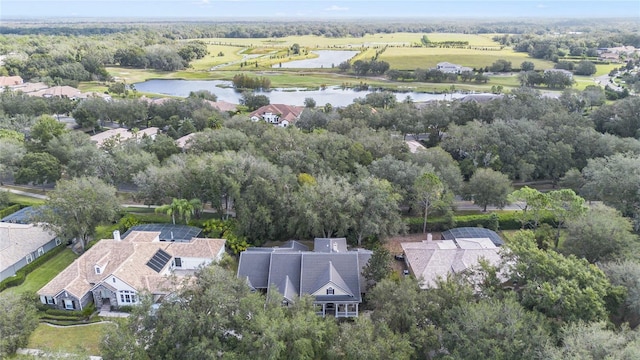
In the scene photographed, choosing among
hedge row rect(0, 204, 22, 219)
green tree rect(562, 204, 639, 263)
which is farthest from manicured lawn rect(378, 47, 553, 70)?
hedge row rect(0, 204, 22, 219)

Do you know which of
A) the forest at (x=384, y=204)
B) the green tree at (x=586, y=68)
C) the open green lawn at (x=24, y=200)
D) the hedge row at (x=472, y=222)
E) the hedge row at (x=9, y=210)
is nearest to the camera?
the forest at (x=384, y=204)

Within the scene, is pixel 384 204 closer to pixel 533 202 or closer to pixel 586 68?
pixel 533 202

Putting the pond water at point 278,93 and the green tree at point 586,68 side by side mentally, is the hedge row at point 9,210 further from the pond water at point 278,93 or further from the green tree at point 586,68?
the green tree at point 586,68

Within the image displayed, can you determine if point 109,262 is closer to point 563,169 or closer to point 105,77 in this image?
point 563,169

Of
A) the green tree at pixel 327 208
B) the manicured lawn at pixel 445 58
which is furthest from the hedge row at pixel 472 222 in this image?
the manicured lawn at pixel 445 58

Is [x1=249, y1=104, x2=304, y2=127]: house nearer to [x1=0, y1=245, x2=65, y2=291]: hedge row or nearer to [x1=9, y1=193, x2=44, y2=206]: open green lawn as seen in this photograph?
[x1=9, y1=193, x2=44, y2=206]: open green lawn
